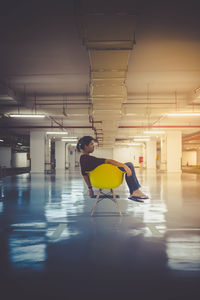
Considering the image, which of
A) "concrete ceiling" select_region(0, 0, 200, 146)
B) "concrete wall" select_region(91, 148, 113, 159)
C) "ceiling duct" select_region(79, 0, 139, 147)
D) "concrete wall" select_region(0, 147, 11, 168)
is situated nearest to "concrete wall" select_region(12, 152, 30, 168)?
"concrete wall" select_region(0, 147, 11, 168)

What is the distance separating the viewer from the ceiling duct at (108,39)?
3.62 meters

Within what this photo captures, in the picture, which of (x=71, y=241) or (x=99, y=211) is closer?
(x=71, y=241)

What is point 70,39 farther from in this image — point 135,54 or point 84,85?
point 84,85

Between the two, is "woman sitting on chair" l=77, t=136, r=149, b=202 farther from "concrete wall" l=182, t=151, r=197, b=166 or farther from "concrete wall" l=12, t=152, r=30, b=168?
"concrete wall" l=182, t=151, r=197, b=166

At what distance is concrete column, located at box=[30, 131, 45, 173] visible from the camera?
2036 cm

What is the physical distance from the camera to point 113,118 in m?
11.3

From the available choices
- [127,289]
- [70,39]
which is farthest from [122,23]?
[127,289]

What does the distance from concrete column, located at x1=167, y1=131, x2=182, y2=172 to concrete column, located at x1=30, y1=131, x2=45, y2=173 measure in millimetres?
9719

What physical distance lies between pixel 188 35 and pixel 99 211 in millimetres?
3808

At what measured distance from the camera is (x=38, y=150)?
2066 centimetres

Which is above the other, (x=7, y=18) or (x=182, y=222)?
(x=7, y=18)

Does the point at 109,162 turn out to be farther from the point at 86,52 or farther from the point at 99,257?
the point at 86,52

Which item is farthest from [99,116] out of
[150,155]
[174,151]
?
[150,155]

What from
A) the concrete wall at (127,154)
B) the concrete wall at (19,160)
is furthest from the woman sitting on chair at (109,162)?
the concrete wall at (19,160)
